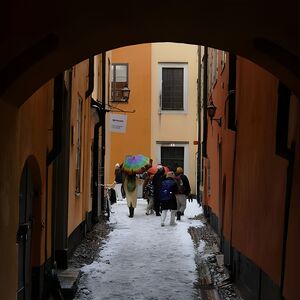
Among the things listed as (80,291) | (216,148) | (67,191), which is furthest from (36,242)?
(216,148)

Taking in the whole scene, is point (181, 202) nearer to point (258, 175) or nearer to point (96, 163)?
point (96, 163)

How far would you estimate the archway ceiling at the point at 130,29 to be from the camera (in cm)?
474

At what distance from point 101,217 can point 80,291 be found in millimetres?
8852

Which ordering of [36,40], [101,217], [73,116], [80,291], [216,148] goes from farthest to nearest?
1. [101,217]
2. [216,148]
3. [73,116]
4. [80,291]
5. [36,40]

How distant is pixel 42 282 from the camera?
748 cm

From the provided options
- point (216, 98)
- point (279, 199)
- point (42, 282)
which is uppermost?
point (216, 98)

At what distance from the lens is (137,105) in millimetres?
28156

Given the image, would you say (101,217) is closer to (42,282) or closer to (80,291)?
→ (80,291)

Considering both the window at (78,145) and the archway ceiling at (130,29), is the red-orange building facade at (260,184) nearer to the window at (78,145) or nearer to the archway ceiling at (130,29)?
the archway ceiling at (130,29)

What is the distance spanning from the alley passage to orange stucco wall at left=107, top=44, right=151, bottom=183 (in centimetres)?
1120

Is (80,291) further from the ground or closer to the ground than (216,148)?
closer to the ground

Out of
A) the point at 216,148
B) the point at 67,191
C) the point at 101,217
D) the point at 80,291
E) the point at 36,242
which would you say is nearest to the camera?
the point at 36,242

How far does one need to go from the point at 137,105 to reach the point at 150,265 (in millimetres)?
17713

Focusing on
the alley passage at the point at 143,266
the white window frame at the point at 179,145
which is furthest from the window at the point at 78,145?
the white window frame at the point at 179,145
